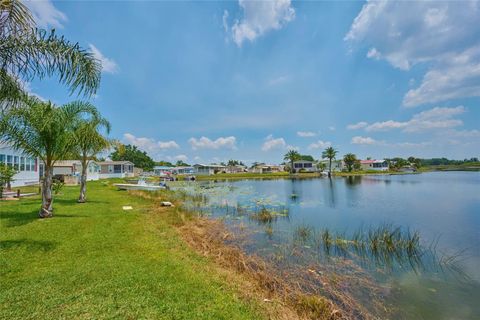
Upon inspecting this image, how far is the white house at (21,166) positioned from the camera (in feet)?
56.0

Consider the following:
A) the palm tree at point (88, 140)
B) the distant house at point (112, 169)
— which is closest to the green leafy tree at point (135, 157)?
the distant house at point (112, 169)

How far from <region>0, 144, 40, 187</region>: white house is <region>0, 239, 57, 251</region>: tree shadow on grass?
1374 centimetres

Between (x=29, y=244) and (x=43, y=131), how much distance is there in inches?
175

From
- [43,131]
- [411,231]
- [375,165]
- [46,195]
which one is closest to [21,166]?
[46,195]

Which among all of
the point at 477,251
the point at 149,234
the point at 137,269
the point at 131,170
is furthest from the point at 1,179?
the point at 131,170

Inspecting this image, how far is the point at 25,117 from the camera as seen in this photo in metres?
8.27

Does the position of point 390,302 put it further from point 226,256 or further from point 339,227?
point 339,227

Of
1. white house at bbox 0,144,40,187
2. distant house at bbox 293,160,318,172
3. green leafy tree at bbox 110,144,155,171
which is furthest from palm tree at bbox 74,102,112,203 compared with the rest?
distant house at bbox 293,160,318,172

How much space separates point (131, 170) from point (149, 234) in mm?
46373

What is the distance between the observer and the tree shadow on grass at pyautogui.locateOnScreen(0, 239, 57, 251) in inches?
240

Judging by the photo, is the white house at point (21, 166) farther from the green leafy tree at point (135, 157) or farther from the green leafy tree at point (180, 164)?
the green leafy tree at point (180, 164)

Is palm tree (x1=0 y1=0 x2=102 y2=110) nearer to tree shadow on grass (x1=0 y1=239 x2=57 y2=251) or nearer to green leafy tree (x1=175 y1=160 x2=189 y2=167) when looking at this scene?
tree shadow on grass (x1=0 y1=239 x2=57 y2=251)

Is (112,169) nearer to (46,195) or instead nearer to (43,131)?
(46,195)

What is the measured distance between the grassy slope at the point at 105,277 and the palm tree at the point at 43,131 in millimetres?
2653
